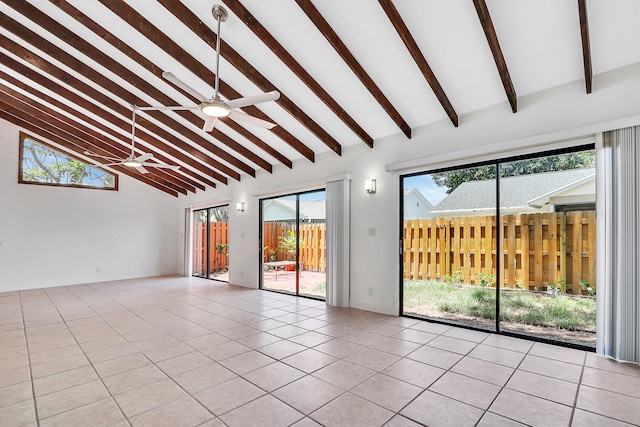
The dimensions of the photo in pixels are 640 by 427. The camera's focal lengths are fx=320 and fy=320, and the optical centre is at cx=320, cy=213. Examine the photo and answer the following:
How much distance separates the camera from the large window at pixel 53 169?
7.74 m

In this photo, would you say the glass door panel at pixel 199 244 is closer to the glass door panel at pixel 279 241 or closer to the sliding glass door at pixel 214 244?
the sliding glass door at pixel 214 244

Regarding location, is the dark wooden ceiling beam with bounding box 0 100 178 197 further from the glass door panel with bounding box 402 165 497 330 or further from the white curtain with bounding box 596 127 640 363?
the white curtain with bounding box 596 127 640 363

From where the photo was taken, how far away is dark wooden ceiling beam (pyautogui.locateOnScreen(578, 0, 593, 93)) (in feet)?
8.59

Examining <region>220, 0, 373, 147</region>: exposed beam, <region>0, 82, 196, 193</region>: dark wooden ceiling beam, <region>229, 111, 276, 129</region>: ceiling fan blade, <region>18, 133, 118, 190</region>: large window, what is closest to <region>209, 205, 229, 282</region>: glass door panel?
<region>0, 82, 196, 193</region>: dark wooden ceiling beam

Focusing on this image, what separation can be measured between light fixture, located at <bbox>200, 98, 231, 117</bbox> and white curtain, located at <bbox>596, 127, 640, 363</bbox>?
3.82 m

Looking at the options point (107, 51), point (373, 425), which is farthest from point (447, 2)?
point (107, 51)

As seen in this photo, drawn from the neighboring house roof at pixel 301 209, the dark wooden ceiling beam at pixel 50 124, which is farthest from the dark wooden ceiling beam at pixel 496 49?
the dark wooden ceiling beam at pixel 50 124

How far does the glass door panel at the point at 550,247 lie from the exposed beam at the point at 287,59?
7.17ft

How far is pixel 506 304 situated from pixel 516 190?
4.79 feet

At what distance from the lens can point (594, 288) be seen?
3547 millimetres

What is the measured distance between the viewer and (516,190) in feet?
13.3

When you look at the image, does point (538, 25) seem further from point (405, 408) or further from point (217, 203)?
point (217, 203)

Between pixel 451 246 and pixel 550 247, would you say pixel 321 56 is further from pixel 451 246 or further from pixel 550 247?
pixel 550 247

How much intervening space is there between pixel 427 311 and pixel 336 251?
5.67 feet
